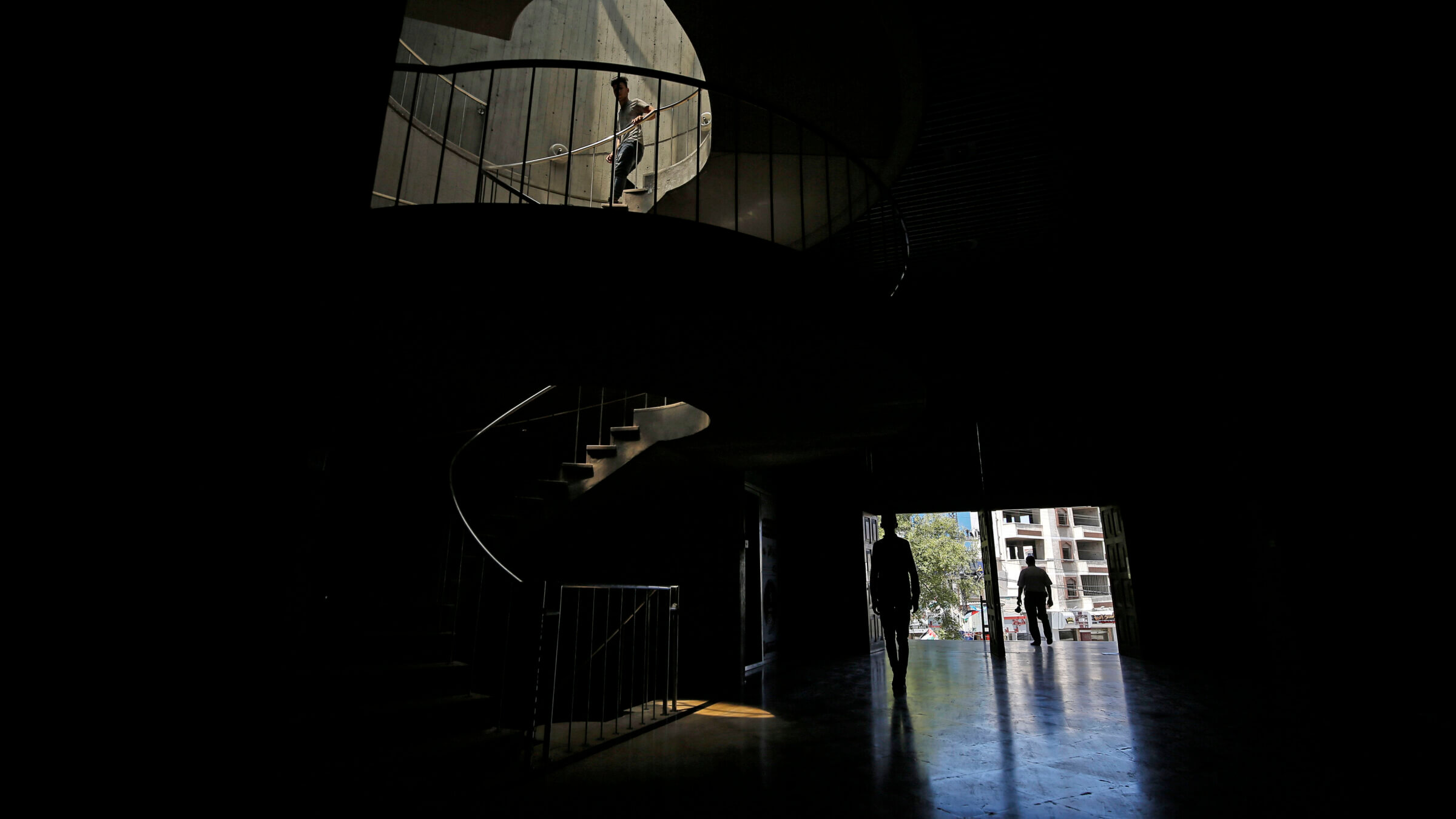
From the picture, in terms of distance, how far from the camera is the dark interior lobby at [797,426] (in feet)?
9.09

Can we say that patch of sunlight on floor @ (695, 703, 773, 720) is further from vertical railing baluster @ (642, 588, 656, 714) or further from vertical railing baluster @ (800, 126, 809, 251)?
vertical railing baluster @ (800, 126, 809, 251)

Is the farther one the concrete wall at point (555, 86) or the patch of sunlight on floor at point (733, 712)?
the concrete wall at point (555, 86)

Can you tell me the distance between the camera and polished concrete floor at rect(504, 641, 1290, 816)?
277 cm

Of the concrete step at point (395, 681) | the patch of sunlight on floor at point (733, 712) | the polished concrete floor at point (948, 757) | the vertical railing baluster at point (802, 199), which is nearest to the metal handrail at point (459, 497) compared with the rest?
the concrete step at point (395, 681)

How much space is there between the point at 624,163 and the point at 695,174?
989mm

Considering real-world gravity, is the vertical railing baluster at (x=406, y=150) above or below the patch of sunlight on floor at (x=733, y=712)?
above

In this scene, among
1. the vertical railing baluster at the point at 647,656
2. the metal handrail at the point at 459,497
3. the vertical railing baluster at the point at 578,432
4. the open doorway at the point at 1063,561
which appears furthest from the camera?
the open doorway at the point at 1063,561

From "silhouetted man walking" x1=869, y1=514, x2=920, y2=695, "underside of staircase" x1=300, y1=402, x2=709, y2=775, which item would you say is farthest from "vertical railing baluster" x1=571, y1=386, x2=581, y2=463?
"silhouetted man walking" x1=869, y1=514, x2=920, y2=695

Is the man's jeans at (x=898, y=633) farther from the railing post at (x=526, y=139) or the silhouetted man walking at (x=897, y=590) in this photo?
the railing post at (x=526, y=139)

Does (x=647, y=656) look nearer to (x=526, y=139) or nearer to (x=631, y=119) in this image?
(x=526, y=139)

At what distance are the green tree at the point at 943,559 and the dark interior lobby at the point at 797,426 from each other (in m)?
19.4

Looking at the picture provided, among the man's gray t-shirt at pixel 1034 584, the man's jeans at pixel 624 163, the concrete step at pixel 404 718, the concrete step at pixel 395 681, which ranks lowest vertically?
the concrete step at pixel 404 718

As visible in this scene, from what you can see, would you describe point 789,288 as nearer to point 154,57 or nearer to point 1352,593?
point 154,57

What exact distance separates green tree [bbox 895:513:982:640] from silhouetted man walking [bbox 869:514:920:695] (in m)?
22.4
